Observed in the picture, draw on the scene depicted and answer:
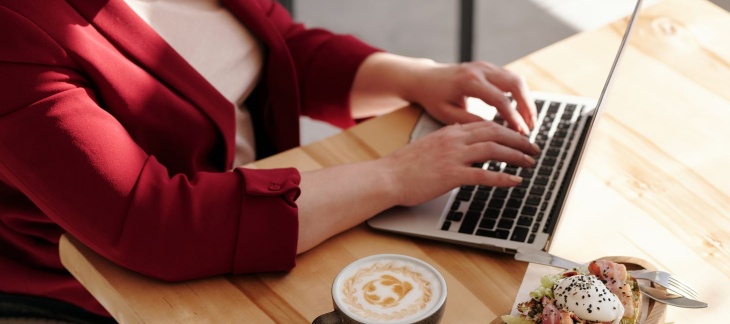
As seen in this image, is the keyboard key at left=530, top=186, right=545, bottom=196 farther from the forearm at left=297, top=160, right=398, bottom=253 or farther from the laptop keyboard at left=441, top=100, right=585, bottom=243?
the forearm at left=297, top=160, right=398, bottom=253

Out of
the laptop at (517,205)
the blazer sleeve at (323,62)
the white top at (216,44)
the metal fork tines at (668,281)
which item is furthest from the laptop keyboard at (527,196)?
the white top at (216,44)

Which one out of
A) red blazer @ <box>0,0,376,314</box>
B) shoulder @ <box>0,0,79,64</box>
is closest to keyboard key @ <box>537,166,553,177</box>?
red blazer @ <box>0,0,376,314</box>

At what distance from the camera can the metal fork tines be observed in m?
1.04

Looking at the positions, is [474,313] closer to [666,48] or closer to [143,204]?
[143,204]

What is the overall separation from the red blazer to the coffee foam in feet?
0.43

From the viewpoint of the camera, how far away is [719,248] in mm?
1152

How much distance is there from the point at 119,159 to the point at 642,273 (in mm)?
619

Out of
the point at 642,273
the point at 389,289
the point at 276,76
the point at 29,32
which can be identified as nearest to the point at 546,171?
the point at 642,273

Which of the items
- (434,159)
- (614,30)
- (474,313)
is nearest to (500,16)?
(614,30)

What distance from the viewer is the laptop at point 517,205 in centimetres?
115

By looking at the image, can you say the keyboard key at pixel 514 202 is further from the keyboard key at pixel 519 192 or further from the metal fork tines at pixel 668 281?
the metal fork tines at pixel 668 281

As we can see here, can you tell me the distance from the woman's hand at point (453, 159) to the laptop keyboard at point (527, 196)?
1.3 inches

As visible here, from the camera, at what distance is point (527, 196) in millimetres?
1237

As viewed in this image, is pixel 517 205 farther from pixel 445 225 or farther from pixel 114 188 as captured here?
pixel 114 188
